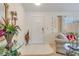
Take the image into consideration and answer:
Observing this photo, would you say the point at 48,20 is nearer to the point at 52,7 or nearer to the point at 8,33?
the point at 52,7

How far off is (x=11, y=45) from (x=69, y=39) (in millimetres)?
658

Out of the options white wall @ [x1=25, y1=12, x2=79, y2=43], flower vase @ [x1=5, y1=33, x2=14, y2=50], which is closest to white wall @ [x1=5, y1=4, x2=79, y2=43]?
white wall @ [x1=25, y1=12, x2=79, y2=43]

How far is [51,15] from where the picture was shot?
58.4 inches

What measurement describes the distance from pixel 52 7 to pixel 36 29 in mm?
326

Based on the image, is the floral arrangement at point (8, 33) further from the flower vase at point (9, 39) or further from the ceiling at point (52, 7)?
the ceiling at point (52, 7)

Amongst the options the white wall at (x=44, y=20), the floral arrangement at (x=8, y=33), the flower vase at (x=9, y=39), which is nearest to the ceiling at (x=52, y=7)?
the white wall at (x=44, y=20)

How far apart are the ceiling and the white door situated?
0.12 metres

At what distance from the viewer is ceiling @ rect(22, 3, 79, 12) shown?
4.34 ft

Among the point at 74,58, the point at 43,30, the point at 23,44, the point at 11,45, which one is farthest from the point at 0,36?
the point at 74,58

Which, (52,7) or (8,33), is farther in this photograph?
(52,7)

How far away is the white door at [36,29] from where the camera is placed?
1.50m

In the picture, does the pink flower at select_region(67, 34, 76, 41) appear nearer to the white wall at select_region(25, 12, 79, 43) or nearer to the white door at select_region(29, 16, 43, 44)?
the white wall at select_region(25, 12, 79, 43)

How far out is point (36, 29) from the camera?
1.53 meters

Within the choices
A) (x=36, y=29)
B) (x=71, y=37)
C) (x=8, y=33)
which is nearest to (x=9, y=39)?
(x=8, y=33)
